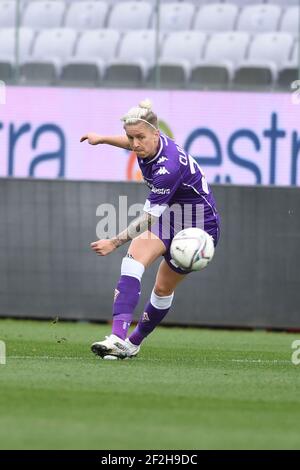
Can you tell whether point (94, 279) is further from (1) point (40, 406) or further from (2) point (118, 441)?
(2) point (118, 441)

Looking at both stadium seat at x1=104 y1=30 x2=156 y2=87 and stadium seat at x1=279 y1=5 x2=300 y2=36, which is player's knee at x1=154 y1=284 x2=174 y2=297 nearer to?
stadium seat at x1=104 y1=30 x2=156 y2=87

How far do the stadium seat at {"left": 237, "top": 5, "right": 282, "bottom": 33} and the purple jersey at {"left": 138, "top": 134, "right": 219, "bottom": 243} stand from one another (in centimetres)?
913

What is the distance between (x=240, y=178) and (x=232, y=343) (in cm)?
514

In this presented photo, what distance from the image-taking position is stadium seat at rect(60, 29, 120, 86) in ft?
62.2

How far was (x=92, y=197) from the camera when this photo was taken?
15688 mm

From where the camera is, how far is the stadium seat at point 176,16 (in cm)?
1956

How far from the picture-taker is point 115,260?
51.2 ft

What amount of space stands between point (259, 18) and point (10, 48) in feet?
12.6

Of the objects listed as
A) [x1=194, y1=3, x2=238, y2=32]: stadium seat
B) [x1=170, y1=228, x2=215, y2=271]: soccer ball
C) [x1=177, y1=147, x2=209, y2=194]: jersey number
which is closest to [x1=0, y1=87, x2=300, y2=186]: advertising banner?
[x1=194, y1=3, x2=238, y2=32]: stadium seat

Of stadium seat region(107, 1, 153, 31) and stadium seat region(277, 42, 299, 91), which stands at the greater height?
stadium seat region(107, 1, 153, 31)

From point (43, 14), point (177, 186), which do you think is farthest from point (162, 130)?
point (177, 186)

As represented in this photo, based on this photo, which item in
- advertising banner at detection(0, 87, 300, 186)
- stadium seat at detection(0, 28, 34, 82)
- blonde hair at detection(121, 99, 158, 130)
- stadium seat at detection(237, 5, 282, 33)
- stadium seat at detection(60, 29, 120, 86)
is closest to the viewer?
blonde hair at detection(121, 99, 158, 130)

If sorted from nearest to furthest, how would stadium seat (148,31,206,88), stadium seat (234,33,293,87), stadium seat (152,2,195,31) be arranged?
stadium seat (234,33,293,87)
stadium seat (148,31,206,88)
stadium seat (152,2,195,31)

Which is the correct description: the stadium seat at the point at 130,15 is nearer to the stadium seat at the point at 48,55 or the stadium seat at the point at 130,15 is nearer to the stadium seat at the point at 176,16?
the stadium seat at the point at 176,16
